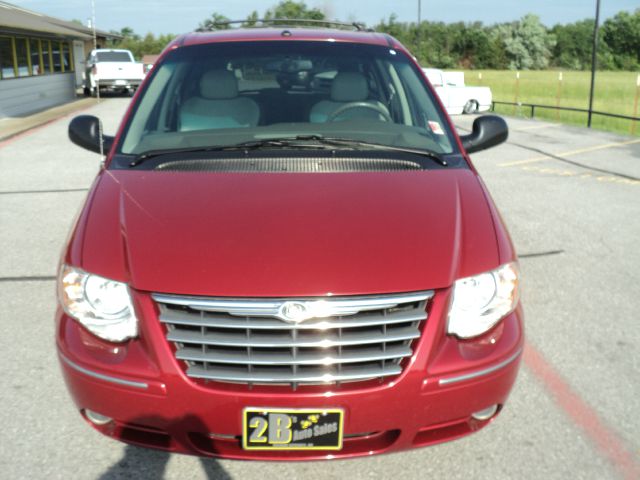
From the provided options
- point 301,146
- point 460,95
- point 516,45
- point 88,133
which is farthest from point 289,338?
point 516,45

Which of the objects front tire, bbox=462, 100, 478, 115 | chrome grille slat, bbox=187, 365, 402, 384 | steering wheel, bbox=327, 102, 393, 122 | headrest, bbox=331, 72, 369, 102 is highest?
headrest, bbox=331, 72, 369, 102

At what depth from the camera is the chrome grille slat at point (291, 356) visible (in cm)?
235

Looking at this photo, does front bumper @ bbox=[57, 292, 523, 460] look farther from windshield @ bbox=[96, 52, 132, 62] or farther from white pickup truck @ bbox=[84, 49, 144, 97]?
windshield @ bbox=[96, 52, 132, 62]

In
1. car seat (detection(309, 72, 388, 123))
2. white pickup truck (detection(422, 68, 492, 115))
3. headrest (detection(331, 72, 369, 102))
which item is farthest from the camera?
white pickup truck (detection(422, 68, 492, 115))

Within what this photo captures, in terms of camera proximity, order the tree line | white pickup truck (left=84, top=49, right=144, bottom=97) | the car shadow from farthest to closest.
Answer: the tree line, white pickup truck (left=84, top=49, right=144, bottom=97), the car shadow

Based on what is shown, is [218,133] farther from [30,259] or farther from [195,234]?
[30,259]

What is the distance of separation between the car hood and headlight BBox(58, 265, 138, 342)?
48mm

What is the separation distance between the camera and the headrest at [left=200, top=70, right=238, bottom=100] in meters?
3.95

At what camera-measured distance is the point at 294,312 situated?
2.34 m

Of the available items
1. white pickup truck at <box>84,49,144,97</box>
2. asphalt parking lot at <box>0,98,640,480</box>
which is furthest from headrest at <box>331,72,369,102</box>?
white pickup truck at <box>84,49,144,97</box>

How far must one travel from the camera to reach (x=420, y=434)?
8.20 ft

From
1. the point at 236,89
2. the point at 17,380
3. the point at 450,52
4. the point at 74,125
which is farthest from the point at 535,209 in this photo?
the point at 450,52

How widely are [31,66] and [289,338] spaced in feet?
81.5

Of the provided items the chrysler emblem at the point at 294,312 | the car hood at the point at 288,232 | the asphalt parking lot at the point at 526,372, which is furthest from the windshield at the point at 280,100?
the chrysler emblem at the point at 294,312
